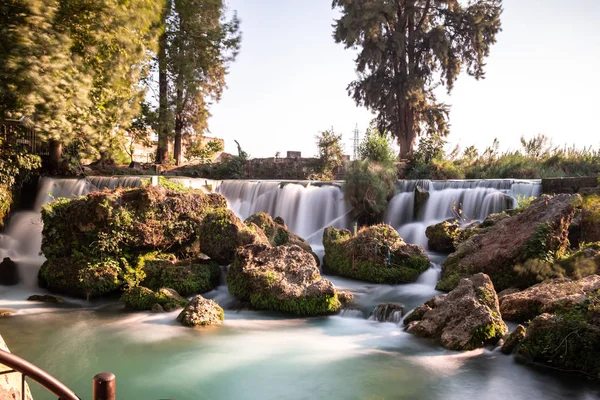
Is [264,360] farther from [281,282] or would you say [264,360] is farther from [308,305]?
[281,282]

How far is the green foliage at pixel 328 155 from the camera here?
24.8 metres

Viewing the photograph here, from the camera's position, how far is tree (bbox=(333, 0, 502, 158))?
1094 inches

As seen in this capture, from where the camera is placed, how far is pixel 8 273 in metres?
11.8

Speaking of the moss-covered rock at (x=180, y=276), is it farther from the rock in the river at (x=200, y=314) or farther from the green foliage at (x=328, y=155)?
the green foliage at (x=328, y=155)

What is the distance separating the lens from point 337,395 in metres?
5.86

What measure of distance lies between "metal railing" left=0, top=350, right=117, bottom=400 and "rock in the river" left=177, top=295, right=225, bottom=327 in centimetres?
624

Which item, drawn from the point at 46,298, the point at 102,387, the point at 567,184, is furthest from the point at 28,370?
the point at 567,184

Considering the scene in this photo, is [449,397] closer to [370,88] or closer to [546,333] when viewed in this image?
[546,333]

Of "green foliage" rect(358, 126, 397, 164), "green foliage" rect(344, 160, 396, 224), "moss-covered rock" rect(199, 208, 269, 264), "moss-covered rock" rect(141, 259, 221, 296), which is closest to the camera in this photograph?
"moss-covered rock" rect(141, 259, 221, 296)

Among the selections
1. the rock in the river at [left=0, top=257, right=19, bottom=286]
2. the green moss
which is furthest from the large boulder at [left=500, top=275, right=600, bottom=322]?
the rock in the river at [left=0, top=257, right=19, bottom=286]

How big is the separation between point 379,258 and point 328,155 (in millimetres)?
14359

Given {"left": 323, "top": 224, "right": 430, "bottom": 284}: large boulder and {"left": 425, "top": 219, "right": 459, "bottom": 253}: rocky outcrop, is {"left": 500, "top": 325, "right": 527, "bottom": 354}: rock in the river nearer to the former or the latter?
{"left": 323, "top": 224, "right": 430, "bottom": 284}: large boulder

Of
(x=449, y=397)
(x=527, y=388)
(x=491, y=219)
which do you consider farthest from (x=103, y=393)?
(x=491, y=219)

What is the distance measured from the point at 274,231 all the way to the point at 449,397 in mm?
7269
